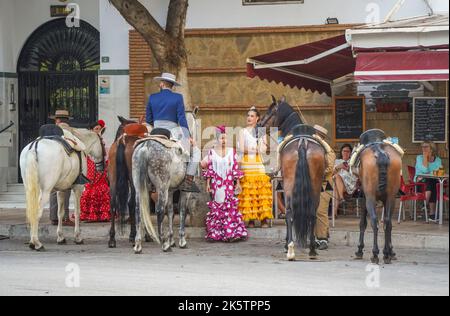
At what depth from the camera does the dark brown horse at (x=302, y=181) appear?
13055mm

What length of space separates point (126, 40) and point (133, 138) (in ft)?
20.5

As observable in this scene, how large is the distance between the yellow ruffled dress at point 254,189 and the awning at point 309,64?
1719 mm

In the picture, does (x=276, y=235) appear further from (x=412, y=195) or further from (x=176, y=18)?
(x=176, y=18)

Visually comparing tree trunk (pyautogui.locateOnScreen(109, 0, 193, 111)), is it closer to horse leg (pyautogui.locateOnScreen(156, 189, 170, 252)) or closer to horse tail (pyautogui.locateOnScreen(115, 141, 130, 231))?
horse tail (pyautogui.locateOnScreen(115, 141, 130, 231))

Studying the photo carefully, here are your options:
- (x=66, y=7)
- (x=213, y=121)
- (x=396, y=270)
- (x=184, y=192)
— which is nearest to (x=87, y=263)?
(x=184, y=192)

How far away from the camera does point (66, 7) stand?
22000 millimetres

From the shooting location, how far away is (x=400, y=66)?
13.5 metres

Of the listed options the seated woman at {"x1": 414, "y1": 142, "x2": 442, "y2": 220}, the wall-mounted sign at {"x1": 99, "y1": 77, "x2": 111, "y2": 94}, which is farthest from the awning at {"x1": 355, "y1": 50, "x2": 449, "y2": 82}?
the wall-mounted sign at {"x1": 99, "y1": 77, "x2": 111, "y2": 94}

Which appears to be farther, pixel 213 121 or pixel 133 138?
pixel 213 121

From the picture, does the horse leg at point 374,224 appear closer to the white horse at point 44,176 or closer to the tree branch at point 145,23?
the white horse at point 44,176

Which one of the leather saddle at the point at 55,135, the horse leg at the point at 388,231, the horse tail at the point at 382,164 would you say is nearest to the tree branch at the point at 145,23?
the leather saddle at the point at 55,135

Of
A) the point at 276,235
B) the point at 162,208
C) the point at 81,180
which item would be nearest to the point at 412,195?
the point at 276,235

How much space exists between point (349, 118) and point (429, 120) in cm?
159

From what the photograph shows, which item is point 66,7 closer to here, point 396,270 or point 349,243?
point 349,243
